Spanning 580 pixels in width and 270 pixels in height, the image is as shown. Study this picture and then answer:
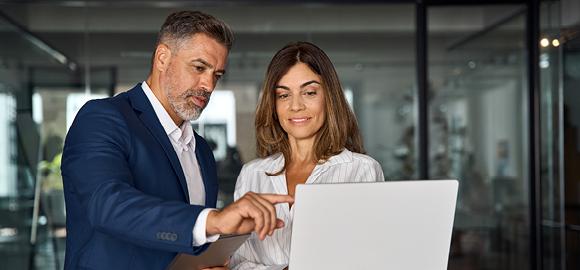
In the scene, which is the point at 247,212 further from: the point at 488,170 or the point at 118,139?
the point at 488,170

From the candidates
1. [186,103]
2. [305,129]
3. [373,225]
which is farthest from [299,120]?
[373,225]

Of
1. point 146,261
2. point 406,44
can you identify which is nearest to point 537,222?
point 406,44

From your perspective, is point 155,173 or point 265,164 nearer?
point 155,173

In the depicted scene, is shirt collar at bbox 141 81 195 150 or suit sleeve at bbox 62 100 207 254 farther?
shirt collar at bbox 141 81 195 150

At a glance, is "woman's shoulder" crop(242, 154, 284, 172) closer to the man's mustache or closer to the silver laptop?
the man's mustache

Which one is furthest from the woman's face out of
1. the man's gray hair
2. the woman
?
the man's gray hair

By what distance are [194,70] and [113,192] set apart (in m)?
0.59

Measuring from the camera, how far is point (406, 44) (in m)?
6.37

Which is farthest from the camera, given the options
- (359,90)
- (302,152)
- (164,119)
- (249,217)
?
(359,90)

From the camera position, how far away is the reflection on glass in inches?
251

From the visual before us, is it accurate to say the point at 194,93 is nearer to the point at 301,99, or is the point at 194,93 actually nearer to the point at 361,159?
the point at 301,99

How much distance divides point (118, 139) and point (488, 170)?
4829 millimetres

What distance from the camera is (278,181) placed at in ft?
8.91

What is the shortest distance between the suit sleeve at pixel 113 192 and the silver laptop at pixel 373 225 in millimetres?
239
